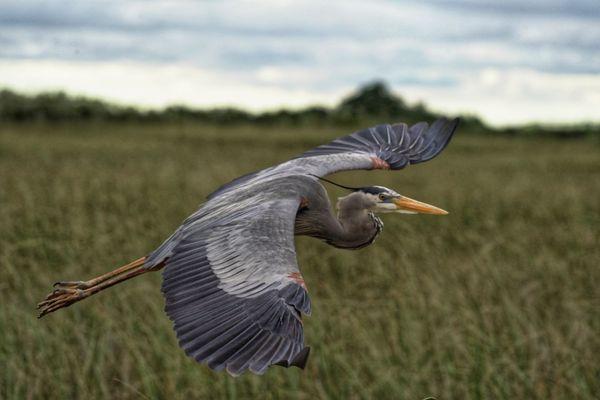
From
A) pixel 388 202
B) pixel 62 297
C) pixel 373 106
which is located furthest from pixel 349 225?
pixel 373 106

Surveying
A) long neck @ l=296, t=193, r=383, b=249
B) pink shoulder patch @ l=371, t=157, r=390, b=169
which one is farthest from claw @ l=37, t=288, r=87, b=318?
pink shoulder patch @ l=371, t=157, r=390, b=169

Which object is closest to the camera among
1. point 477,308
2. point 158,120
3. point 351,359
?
point 351,359

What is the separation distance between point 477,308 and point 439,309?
0.25 metres

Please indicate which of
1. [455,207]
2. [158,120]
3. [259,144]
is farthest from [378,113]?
[455,207]

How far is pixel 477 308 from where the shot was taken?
201 inches

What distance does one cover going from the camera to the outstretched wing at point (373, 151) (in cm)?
211

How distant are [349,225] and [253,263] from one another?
0.27 metres

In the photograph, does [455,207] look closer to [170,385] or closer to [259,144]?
[170,385]

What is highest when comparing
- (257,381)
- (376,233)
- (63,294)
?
(376,233)

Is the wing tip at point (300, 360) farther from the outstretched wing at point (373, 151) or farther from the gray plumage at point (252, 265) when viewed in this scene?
the outstretched wing at point (373, 151)

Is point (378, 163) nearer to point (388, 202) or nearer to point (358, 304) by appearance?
point (388, 202)

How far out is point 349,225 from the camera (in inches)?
71.2

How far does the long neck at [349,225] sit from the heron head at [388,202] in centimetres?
2

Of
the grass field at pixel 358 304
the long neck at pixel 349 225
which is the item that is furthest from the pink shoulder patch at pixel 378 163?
the grass field at pixel 358 304
